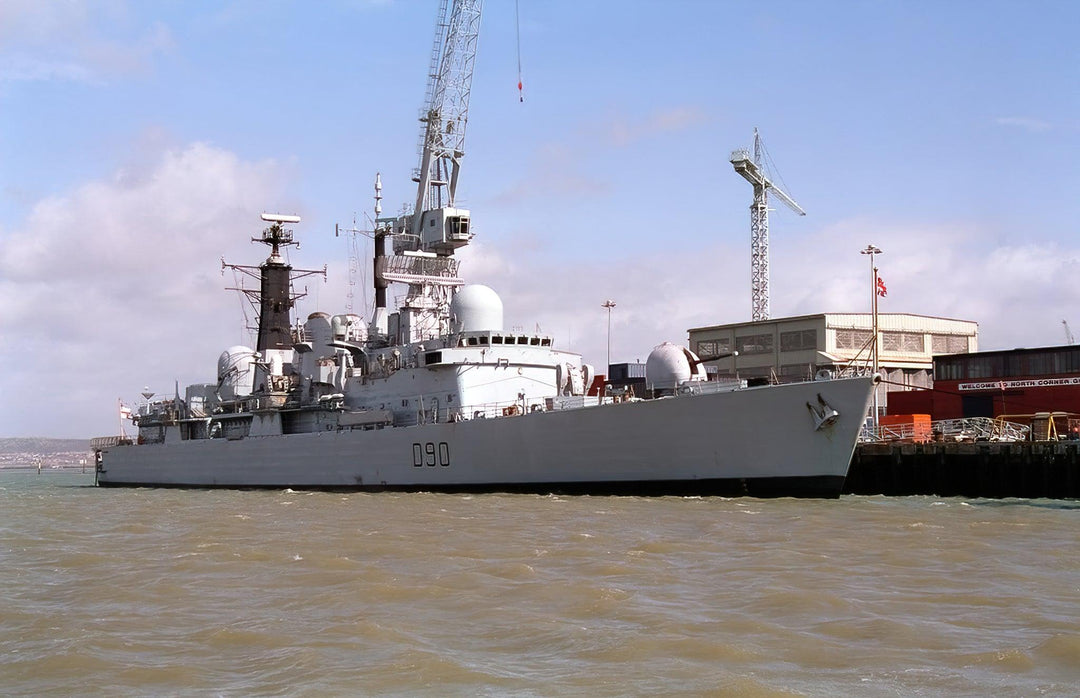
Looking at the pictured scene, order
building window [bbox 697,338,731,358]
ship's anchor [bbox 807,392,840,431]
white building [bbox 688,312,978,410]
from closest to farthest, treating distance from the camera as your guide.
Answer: ship's anchor [bbox 807,392,840,431] → white building [bbox 688,312,978,410] → building window [bbox 697,338,731,358]

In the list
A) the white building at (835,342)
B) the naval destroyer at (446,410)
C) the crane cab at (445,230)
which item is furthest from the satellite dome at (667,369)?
the white building at (835,342)

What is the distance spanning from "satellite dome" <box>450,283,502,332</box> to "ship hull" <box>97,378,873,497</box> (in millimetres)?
3470

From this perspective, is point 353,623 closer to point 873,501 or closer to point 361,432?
point 873,501

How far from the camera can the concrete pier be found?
2586cm

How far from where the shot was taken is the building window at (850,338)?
159 feet

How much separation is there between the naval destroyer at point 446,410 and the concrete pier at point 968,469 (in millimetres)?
6483

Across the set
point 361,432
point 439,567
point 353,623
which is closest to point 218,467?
point 361,432

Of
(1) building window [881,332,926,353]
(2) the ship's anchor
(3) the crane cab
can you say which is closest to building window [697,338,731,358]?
(1) building window [881,332,926,353]

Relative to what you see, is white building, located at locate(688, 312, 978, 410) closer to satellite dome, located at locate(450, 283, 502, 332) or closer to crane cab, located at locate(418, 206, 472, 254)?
crane cab, located at locate(418, 206, 472, 254)

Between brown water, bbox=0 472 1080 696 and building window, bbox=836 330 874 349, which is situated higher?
building window, bbox=836 330 874 349

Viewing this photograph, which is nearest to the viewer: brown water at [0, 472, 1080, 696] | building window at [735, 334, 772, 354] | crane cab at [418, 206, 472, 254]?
brown water at [0, 472, 1080, 696]

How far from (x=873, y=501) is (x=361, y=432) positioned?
47.5ft

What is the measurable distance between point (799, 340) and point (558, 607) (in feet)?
132

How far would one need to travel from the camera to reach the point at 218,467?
37500 mm
